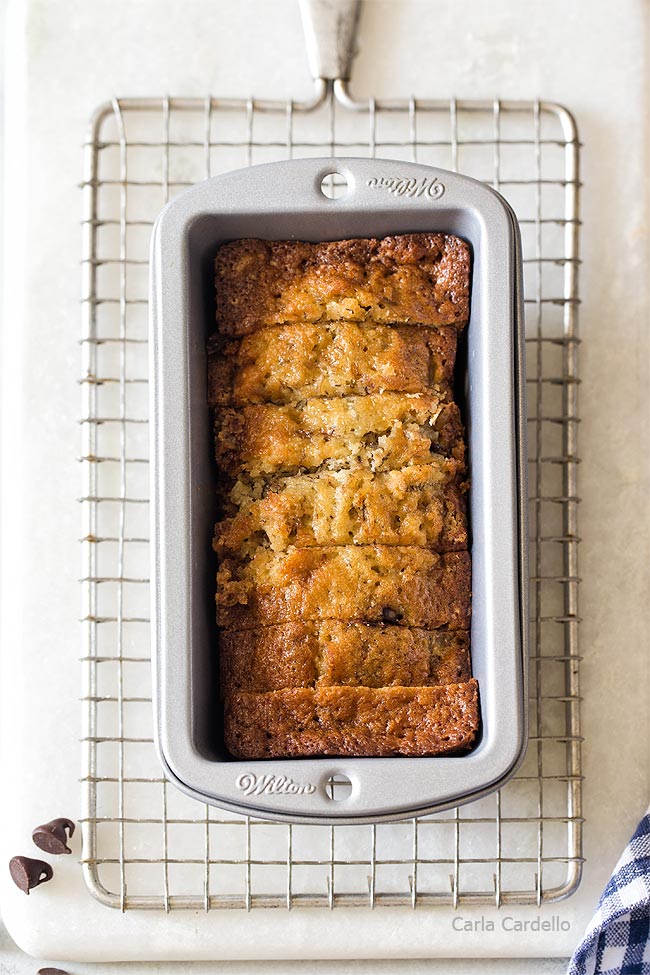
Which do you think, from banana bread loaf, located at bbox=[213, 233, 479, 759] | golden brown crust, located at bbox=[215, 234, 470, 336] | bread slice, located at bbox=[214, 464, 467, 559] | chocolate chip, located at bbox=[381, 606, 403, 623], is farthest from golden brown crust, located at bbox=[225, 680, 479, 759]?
golden brown crust, located at bbox=[215, 234, 470, 336]

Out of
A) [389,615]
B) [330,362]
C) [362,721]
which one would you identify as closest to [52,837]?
[362,721]

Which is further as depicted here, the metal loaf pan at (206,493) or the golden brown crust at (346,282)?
the golden brown crust at (346,282)

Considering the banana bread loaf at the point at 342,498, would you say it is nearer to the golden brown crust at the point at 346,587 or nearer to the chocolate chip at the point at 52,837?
the golden brown crust at the point at 346,587

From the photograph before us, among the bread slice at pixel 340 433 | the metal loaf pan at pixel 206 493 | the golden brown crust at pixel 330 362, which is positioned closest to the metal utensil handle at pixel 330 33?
the metal loaf pan at pixel 206 493

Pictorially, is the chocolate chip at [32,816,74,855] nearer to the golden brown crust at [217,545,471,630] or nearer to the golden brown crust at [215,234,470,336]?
the golden brown crust at [217,545,471,630]

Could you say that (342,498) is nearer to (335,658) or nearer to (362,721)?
(335,658)
